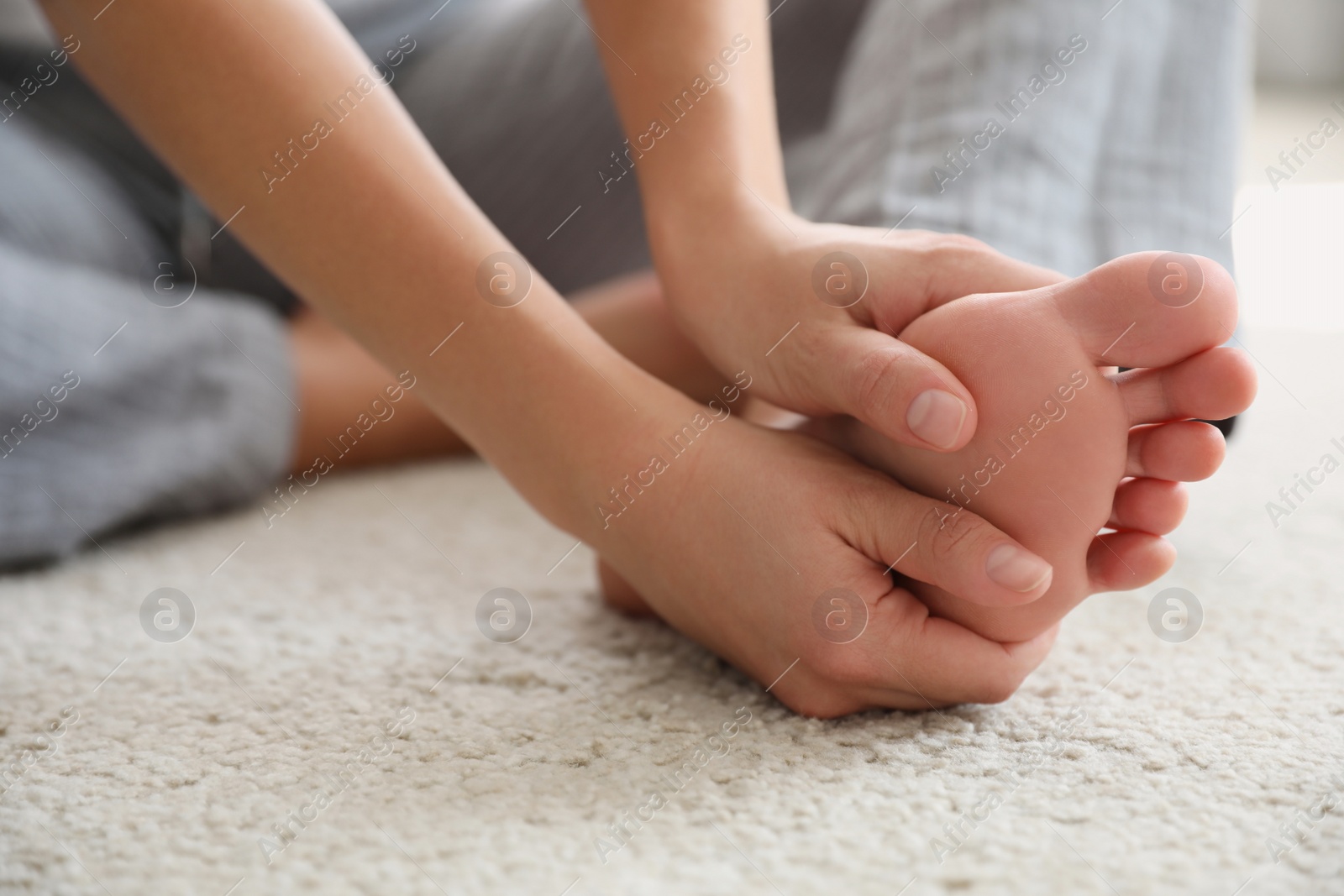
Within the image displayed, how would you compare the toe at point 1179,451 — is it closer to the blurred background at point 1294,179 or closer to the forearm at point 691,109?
the forearm at point 691,109

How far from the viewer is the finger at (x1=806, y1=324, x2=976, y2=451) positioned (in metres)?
0.45

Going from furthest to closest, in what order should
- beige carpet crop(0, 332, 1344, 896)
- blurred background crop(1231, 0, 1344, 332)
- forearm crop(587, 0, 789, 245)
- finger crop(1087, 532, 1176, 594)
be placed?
blurred background crop(1231, 0, 1344, 332), forearm crop(587, 0, 789, 245), finger crop(1087, 532, 1176, 594), beige carpet crop(0, 332, 1344, 896)

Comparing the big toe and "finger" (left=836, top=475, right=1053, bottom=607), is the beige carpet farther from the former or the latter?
the big toe

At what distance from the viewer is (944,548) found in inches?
18.4

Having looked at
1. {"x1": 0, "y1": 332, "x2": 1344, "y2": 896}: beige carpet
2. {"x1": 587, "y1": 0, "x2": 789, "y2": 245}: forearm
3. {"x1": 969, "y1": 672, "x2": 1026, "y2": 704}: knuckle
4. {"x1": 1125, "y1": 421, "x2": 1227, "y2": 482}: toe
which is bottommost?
{"x1": 0, "y1": 332, "x2": 1344, "y2": 896}: beige carpet

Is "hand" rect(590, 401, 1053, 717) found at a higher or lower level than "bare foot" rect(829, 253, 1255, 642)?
lower

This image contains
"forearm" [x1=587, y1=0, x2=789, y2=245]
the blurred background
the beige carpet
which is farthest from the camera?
the blurred background

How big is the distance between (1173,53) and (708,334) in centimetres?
47

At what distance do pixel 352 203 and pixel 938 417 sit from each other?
1.06 feet

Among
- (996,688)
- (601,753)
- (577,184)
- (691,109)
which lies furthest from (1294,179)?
(601,753)

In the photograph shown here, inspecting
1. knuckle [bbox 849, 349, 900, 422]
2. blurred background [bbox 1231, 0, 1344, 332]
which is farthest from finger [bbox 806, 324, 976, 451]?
blurred background [bbox 1231, 0, 1344, 332]

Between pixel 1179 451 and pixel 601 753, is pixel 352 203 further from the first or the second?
pixel 1179 451

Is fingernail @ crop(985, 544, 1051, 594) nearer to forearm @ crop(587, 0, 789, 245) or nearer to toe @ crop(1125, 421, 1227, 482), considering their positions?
toe @ crop(1125, 421, 1227, 482)

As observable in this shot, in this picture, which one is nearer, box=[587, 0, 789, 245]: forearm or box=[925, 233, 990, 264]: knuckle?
box=[925, 233, 990, 264]: knuckle
